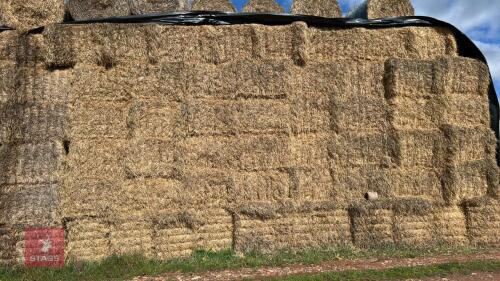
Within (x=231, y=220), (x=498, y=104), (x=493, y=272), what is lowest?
(x=493, y=272)

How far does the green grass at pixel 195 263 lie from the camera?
812cm

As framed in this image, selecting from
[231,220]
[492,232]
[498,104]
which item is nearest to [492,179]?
[492,232]

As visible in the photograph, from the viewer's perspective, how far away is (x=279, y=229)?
9.54 m

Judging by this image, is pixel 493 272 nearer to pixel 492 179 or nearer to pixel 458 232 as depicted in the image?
pixel 458 232

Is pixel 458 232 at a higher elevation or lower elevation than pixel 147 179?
lower

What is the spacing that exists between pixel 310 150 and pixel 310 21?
8.24 feet

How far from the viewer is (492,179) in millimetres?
10281

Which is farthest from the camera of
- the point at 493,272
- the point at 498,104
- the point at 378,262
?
the point at 498,104

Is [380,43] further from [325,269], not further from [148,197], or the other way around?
[148,197]

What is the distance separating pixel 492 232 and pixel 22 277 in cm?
825

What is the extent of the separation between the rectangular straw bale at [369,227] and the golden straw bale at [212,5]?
15.5 feet

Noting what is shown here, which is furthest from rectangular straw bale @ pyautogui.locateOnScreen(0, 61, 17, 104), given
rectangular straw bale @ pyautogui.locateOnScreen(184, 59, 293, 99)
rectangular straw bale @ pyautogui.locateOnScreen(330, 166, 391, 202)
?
rectangular straw bale @ pyautogui.locateOnScreen(330, 166, 391, 202)

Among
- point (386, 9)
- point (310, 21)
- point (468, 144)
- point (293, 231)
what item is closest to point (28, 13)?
point (310, 21)

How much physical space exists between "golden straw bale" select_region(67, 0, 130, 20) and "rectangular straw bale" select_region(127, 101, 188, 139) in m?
2.09
